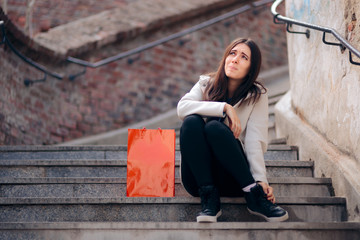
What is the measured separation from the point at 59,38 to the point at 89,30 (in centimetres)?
50

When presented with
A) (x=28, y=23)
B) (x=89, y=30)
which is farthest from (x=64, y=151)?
(x=28, y=23)

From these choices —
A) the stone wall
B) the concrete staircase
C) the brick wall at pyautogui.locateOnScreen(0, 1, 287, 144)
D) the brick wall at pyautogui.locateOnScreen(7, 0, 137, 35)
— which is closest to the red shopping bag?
the concrete staircase

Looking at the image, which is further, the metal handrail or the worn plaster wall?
the metal handrail

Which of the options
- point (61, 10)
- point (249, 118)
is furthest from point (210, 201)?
point (61, 10)

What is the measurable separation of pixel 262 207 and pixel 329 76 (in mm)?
1061

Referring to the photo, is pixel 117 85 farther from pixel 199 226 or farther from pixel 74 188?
pixel 199 226

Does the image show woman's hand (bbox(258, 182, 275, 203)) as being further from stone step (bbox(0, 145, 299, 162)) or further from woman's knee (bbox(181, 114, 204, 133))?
stone step (bbox(0, 145, 299, 162))

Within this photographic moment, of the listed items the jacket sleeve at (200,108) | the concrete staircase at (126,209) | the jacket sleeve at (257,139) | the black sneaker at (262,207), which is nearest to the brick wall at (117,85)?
the concrete staircase at (126,209)

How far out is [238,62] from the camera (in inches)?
110

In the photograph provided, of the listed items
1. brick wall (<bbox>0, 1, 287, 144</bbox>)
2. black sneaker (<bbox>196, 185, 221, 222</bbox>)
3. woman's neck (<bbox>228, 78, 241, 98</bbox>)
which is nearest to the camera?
black sneaker (<bbox>196, 185, 221, 222</bbox>)

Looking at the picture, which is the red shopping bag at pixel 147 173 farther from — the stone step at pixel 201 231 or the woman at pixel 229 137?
the stone step at pixel 201 231

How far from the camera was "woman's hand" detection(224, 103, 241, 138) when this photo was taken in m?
2.58

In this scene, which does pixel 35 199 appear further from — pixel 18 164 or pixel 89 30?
pixel 89 30

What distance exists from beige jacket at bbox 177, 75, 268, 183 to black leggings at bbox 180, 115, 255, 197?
0.06 metres
